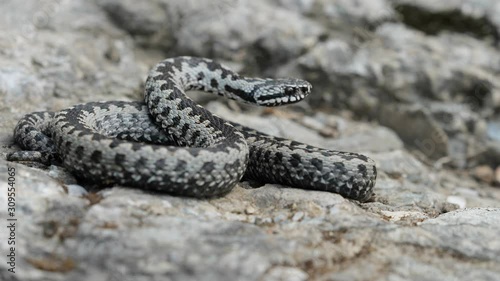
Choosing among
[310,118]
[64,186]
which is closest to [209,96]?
[310,118]

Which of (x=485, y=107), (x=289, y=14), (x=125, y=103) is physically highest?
(x=289, y=14)

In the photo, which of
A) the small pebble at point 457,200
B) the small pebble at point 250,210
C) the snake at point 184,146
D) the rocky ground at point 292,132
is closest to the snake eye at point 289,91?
the snake at point 184,146

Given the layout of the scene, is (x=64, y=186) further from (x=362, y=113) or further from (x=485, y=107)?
(x=485, y=107)

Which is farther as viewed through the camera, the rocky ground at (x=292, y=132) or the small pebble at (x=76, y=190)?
the small pebble at (x=76, y=190)

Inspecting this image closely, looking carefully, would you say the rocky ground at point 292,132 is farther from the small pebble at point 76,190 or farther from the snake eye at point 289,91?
the snake eye at point 289,91

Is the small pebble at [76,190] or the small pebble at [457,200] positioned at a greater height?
the small pebble at [76,190]

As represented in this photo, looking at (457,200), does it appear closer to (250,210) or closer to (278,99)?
(278,99)

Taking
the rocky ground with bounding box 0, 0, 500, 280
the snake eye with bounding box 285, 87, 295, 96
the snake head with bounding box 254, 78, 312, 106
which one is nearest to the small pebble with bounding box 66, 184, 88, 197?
the rocky ground with bounding box 0, 0, 500, 280
